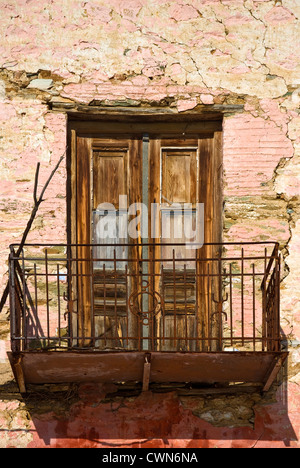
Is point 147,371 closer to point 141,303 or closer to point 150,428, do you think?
point 150,428

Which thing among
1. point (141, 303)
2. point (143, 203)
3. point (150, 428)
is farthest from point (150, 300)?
point (150, 428)

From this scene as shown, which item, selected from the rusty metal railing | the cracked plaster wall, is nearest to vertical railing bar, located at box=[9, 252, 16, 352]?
the rusty metal railing

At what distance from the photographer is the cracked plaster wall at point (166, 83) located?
5.96 meters

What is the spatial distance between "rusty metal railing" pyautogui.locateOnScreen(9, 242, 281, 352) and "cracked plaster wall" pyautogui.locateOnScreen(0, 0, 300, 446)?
0.26 m

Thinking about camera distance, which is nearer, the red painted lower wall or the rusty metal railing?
the rusty metal railing

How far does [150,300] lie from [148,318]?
0.73 m

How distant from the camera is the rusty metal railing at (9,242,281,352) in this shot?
5.57 meters

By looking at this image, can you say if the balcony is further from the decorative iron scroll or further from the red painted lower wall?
the red painted lower wall

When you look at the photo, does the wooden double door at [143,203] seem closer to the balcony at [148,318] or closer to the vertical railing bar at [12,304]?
the balcony at [148,318]

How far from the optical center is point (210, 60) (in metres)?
6.10

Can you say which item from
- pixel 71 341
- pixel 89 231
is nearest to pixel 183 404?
pixel 71 341

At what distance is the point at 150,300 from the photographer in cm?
606

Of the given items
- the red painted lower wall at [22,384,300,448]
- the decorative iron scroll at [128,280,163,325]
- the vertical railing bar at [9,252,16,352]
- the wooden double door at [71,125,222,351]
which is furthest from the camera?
the wooden double door at [71,125,222,351]
